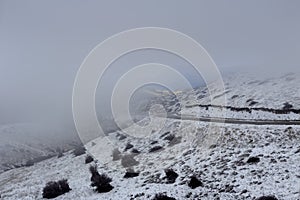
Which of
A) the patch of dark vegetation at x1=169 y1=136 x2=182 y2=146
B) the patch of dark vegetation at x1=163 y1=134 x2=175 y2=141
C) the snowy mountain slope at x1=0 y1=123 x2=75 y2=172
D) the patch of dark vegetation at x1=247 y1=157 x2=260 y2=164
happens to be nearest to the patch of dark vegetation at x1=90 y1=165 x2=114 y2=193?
the patch of dark vegetation at x1=247 y1=157 x2=260 y2=164

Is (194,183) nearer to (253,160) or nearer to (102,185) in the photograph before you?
(253,160)

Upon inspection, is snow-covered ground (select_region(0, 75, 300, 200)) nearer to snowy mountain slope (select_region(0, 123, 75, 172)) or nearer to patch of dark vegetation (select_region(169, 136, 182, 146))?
patch of dark vegetation (select_region(169, 136, 182, 146))

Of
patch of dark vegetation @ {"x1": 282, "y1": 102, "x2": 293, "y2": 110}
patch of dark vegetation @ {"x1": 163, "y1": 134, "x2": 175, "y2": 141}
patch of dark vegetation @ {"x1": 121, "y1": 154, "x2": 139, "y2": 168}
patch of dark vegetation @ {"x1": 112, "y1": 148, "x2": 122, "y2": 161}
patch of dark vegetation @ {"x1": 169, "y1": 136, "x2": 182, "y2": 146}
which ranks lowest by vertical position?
patch of dark vegetation @ {"x1": 121, "y1": 154, "x2": 139, "y2": 168}

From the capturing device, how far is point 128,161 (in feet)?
109

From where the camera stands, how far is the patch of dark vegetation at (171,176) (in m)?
22.5

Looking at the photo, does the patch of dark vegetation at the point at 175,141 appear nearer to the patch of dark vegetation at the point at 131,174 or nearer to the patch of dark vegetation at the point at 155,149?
the patch of dark vegetation at the point at 155,149

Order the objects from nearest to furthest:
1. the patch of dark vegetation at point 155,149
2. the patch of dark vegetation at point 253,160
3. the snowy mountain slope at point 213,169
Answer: the snowy mountain slope at point 213,169 < the patch of dark vegetation at point 253,160 < the patch of dark vegetation at point 155,149

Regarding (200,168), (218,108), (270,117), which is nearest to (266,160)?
(200,168)

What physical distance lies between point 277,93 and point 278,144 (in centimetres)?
3050

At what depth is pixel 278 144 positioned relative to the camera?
2361 centimetres

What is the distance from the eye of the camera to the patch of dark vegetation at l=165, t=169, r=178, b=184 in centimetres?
Answer: 2245

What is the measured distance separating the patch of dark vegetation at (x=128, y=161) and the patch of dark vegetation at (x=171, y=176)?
26.2ft

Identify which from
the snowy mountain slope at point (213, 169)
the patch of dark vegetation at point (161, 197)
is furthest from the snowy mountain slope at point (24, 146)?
the patch of dark vegetation at point (161, 197)

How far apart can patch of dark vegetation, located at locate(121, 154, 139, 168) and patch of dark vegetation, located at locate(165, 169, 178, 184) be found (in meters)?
7.99
